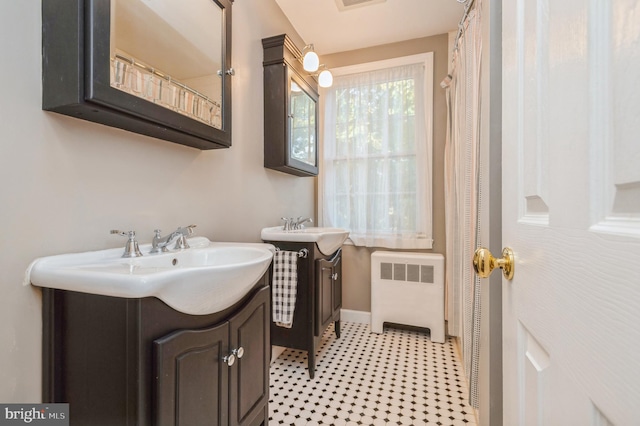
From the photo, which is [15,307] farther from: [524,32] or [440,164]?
[440,164]

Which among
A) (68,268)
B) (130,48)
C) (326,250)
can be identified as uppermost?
(130,48)

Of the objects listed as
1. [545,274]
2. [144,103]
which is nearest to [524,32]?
[545,274]

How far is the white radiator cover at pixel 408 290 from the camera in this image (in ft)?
7.03


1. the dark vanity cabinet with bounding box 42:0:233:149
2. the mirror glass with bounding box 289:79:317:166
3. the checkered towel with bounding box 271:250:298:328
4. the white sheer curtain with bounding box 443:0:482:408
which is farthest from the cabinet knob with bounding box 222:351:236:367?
the mirror glass with bounding box 289:79:317:166

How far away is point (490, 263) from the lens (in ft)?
1.90

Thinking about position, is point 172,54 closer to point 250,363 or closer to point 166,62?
point 166,62

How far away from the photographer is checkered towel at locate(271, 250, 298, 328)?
Answer: 1.52 meters

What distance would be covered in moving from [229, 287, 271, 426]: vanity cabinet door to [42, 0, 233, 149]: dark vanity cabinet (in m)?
0.71

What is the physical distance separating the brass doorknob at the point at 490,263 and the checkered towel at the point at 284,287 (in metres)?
1.10

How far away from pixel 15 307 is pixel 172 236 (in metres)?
0.41

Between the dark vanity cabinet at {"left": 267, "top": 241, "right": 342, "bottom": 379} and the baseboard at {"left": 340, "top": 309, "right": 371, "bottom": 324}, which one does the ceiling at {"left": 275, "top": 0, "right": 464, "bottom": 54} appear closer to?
the dark vanity cabinet at {"left": 267, "top": 241, "right": 342, "bottom": 379}

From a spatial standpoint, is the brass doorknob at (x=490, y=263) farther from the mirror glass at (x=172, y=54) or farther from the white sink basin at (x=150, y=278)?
the mirror glass at (x=172, y=54)

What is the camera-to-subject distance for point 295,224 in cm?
198

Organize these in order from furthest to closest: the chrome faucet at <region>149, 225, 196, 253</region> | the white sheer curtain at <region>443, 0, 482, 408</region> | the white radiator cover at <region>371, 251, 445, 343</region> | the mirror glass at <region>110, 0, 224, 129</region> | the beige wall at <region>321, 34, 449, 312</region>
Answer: the beige wall at <region>321, 34, 449, 312</region> < the white radiator cover at <region>371, 251, 445, 343</region> < the white sheer curtain at <region>443, 0, 482, 408</region> < the chrome faucet at <region>149, 225, 196, 253</region> < the mirror glass at <region>110, 0, 224, 129</region>
